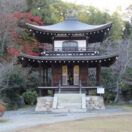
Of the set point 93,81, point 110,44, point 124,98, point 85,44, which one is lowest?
point 124,98

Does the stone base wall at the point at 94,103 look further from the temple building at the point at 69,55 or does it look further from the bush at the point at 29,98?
the bush at the point at 29,98

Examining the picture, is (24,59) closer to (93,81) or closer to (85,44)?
(85,44)

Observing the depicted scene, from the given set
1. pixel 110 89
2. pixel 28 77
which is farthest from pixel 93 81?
pixel 28 77

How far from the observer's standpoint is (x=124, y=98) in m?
31.0

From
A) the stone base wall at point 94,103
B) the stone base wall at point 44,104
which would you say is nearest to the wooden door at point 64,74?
the stone base wall at point 44,104

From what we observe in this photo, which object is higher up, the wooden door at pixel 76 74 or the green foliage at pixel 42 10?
the green foliage at pixel 42 10

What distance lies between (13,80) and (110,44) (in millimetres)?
15844

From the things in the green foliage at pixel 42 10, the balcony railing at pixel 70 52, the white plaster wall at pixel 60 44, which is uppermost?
the green foliage at pixel 42 10

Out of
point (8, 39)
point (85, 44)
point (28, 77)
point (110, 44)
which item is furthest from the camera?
point (110, 44)

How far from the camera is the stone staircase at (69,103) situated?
15772mm

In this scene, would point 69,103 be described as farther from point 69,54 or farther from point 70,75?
point 69,54

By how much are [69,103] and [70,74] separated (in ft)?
13.7

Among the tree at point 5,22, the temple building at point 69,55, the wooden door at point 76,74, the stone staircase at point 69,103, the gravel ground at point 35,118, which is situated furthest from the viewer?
the tree at point 5,22

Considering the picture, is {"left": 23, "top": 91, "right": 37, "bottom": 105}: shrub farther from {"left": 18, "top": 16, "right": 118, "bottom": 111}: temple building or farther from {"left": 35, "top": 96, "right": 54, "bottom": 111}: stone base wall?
{"left": 35, "top": 96, "right": 54, "bottom": 111}: stone base wall
